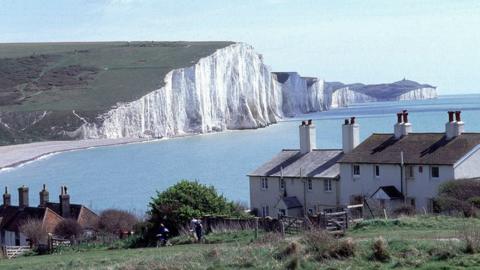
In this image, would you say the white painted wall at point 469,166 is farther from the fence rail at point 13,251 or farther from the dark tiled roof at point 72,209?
the dark tiled roof at point 72,209

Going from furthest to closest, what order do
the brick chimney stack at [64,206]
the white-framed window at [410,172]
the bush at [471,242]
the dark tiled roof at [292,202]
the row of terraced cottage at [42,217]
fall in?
1. the brick chimney stack at [64,206]
2. the dark tiled roof at [292,202]
3. the row of terraced cottage at [42,217]
4. the white-framed window at [410,172]
5. the bush at [471,242]

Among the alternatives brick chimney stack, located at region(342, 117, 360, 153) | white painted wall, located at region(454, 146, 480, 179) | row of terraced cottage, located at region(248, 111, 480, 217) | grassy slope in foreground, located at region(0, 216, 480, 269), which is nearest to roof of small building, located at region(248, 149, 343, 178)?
row of terraced cottage, located at region(248, 111, 480, 217)

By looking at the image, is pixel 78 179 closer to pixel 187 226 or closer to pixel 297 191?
pixel 297 191

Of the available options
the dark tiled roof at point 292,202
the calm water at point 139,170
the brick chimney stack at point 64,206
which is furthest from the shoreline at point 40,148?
the dark tiled roof at point 292,202

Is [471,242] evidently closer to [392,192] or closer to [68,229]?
[392,192]

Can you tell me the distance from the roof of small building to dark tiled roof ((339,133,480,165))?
100 cm

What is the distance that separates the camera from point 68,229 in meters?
31.5

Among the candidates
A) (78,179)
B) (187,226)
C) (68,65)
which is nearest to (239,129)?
(68,65)

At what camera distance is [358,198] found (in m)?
31.8

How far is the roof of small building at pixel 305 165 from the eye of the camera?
111 feet

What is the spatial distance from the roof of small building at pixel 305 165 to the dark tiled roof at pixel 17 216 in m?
8.22

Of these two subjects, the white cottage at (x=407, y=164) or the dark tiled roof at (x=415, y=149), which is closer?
the white cottage at (x=407, y=164)

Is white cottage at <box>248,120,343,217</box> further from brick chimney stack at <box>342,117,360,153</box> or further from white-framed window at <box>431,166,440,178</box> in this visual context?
white-framed window at <box>431,166,440,178</box>

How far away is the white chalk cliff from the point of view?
12925 centimetres
